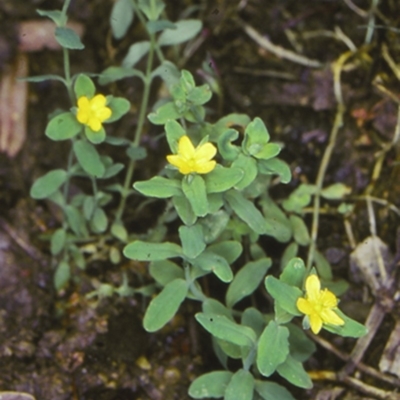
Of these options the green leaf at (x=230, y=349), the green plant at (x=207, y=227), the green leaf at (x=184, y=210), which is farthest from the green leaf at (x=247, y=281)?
the green leaf at (x=184, y=210)

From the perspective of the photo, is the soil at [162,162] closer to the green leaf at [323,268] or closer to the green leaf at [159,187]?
the green leaf at [323,268]

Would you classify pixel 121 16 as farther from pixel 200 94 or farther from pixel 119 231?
pixel 119 231

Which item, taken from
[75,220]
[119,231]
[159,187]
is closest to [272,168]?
[159,187]

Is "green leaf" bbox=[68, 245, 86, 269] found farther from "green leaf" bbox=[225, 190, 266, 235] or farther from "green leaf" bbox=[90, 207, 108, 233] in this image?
"green leaf" bbox=[225, 190, 266, 235]

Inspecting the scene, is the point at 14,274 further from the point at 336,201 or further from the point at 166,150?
the point at 336,201

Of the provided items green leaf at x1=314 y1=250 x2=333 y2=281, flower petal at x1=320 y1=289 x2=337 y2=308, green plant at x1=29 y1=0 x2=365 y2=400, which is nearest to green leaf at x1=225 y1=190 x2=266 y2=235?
green plant at x1=29 y1=0 x2=365 y2=400

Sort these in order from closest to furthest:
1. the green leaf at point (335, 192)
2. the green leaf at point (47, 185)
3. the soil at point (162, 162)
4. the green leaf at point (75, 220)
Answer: the soil at point (162, 162) < the green leaf at point (47, 185) < the green leaf at point (75, 220) < the green leaf at point (335, 192)
